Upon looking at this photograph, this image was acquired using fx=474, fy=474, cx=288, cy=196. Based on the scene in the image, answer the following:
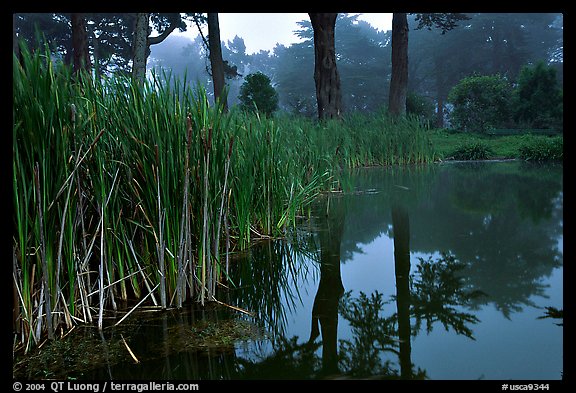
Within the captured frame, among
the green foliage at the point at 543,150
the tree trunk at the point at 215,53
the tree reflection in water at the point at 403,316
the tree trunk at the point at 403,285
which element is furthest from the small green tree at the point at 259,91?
the tree reflection in water at the point at 403,316

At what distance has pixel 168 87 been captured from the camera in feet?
7.46

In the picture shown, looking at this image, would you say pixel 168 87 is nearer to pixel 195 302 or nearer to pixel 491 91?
pixel 195 302

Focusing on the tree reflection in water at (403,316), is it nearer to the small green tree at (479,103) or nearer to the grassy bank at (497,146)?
the grassy bank at (497,146)

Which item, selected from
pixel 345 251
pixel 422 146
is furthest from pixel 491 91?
pixel 345 251

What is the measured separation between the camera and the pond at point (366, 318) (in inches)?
61.9

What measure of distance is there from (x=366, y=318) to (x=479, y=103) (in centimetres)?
1663

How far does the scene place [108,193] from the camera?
2.16 m

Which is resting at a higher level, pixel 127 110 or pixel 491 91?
pixel 491 91

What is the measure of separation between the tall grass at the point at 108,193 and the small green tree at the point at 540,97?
15774 mm

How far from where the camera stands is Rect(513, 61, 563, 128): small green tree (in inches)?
609

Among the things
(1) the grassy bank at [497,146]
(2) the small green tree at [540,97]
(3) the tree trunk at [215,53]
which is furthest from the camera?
(2) the small green tree at [540,97]

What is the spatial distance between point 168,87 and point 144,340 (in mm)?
1168

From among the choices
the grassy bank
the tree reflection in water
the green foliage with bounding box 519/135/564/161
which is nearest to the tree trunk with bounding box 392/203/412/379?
the tree reflection in water

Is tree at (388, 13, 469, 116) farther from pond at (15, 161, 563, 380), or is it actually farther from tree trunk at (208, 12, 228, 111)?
pond at (15, 161, 563, 380)
